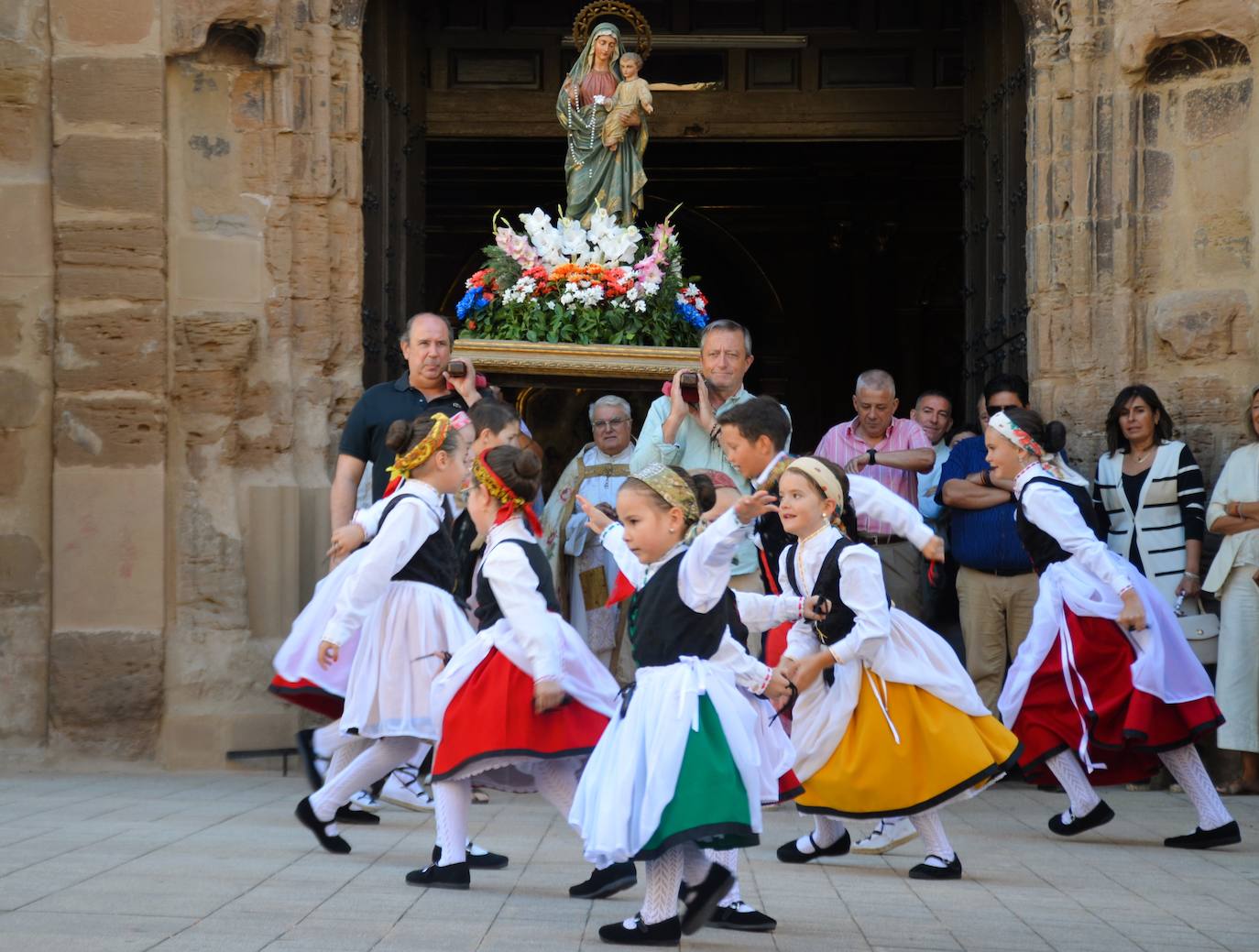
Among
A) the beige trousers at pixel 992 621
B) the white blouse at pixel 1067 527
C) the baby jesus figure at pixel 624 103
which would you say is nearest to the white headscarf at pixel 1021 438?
the white blouse at pixel 1067 527

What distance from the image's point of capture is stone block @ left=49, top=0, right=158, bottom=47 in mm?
9445

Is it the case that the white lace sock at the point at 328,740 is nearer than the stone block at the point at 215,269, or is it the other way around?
the white lace sock at the point at 328,740

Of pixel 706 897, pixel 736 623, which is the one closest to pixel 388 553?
pixel 736 623

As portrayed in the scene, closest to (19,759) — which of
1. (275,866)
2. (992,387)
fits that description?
(275,866)

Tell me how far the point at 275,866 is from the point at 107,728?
364 cm

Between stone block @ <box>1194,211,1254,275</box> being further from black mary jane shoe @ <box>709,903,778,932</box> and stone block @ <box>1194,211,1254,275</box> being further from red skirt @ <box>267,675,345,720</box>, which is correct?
black mary jane shoe @ <box>709,903,778,932</box>

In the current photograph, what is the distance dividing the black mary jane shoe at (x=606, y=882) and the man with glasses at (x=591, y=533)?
3.76 meters

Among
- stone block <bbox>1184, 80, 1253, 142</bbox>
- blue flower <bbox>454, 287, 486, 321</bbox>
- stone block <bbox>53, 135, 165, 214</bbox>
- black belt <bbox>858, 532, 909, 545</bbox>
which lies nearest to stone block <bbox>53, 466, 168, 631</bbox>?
stone block <bbox>53, 135, 165, 214</bbox>

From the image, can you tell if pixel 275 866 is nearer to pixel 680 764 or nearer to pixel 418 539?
pixel 418 539

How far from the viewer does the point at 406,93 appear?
38.2ft

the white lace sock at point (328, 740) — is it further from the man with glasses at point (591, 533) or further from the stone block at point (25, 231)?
the stone block at point (25, 231)

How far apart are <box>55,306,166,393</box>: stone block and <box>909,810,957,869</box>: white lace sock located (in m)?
4.93

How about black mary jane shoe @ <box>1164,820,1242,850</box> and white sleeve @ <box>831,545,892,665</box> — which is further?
black mary jane shoe @ <box>1164,820,1242,850</box>

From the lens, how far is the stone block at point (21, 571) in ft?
30.7
